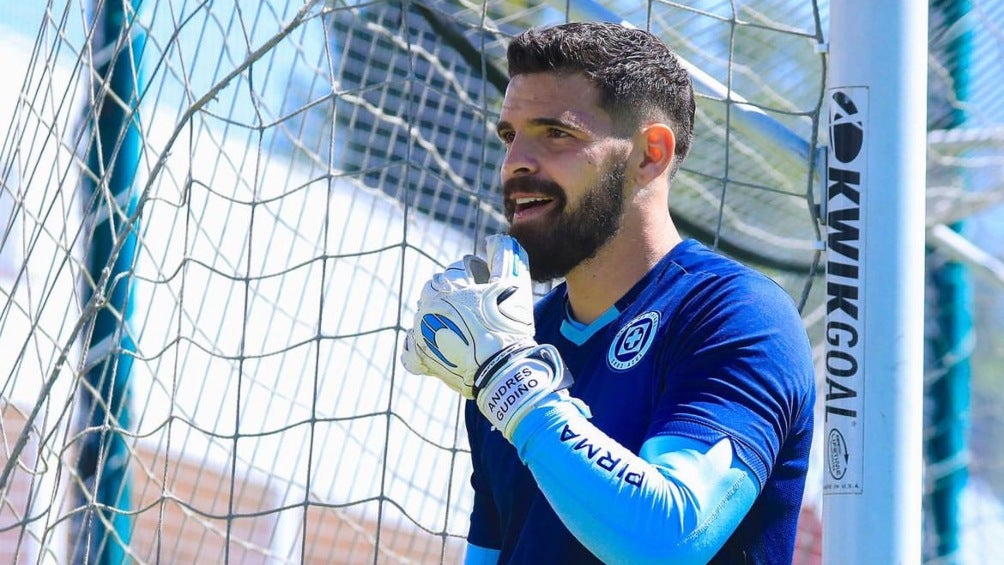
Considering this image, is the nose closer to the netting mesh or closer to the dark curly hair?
the dark curly hair

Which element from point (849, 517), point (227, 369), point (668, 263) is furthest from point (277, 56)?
point (849, 517)

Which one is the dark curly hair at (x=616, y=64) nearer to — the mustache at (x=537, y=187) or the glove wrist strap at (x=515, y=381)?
the mustache at (x=537, y=187)

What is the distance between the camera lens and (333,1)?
147 inches

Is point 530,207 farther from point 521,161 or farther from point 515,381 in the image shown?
point 515,381

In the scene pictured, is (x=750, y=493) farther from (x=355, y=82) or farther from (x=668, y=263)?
(x=355, y=82)

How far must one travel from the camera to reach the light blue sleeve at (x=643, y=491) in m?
1.74

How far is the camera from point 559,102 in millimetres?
2205

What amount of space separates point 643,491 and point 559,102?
2.26 ft

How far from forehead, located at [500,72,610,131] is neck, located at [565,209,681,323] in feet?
0.52

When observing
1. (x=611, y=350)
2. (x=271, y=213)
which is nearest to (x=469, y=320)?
(x=611, y=350)

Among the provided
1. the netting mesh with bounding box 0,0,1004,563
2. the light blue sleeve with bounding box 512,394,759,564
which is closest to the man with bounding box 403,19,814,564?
the light blue sleeve with bounding box 512,394,759,564

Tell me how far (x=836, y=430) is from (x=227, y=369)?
2.19m

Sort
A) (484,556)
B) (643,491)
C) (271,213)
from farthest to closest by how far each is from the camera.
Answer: (271,213)
(484,556)
(643,491)

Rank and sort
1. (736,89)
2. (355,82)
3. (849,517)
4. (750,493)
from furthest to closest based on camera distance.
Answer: (355,82) < (736,89) < (849,517) < (750,493)
